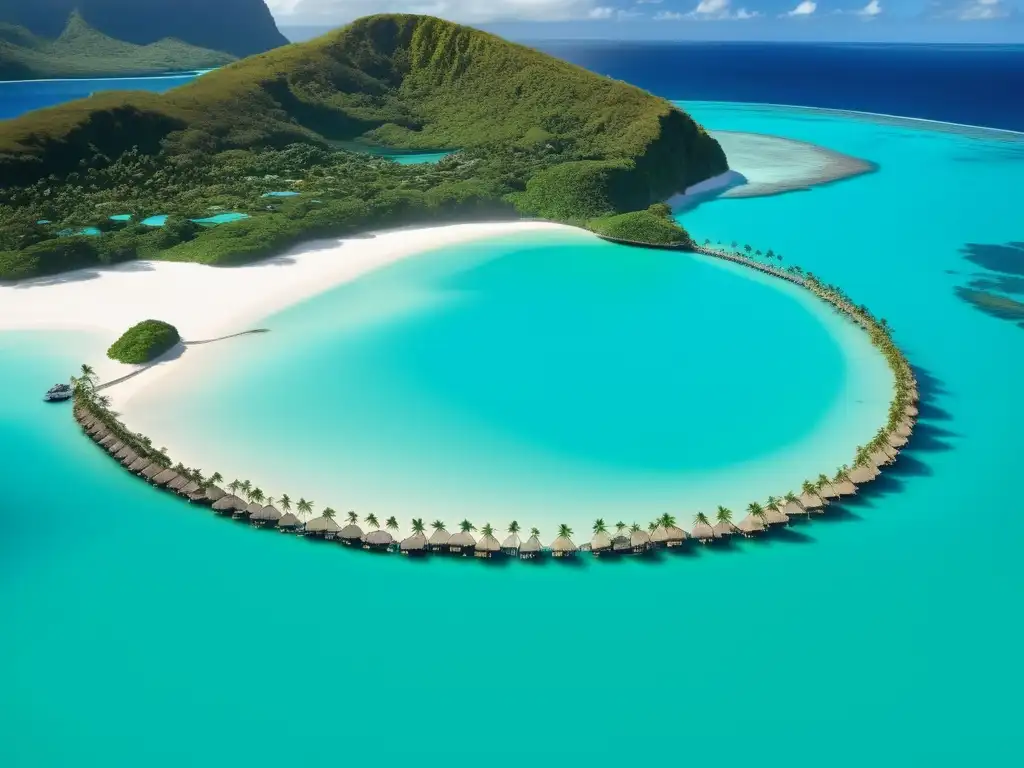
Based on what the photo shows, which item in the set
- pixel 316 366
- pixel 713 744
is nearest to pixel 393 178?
pixel 316 366

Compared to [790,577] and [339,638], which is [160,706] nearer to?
[339,638]

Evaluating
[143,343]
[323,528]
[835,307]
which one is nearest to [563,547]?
[323,528]

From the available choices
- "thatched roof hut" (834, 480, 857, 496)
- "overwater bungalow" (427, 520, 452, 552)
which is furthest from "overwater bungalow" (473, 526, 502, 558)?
"thatched roof hut" (834, 480, 857, 496)

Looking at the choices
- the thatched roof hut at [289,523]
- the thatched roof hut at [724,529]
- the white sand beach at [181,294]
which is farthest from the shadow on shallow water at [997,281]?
the thatched roof hut at [289,523]

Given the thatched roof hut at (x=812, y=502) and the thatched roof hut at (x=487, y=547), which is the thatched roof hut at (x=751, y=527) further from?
the thatched roof hut at (x=487, y=547)

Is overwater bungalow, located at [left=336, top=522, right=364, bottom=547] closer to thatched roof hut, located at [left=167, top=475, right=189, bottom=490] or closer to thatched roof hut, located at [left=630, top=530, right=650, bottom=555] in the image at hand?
thatched roof hut, located at [left=167, top=475, right=189, bottom=490]

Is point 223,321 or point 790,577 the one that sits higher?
point 223,321
